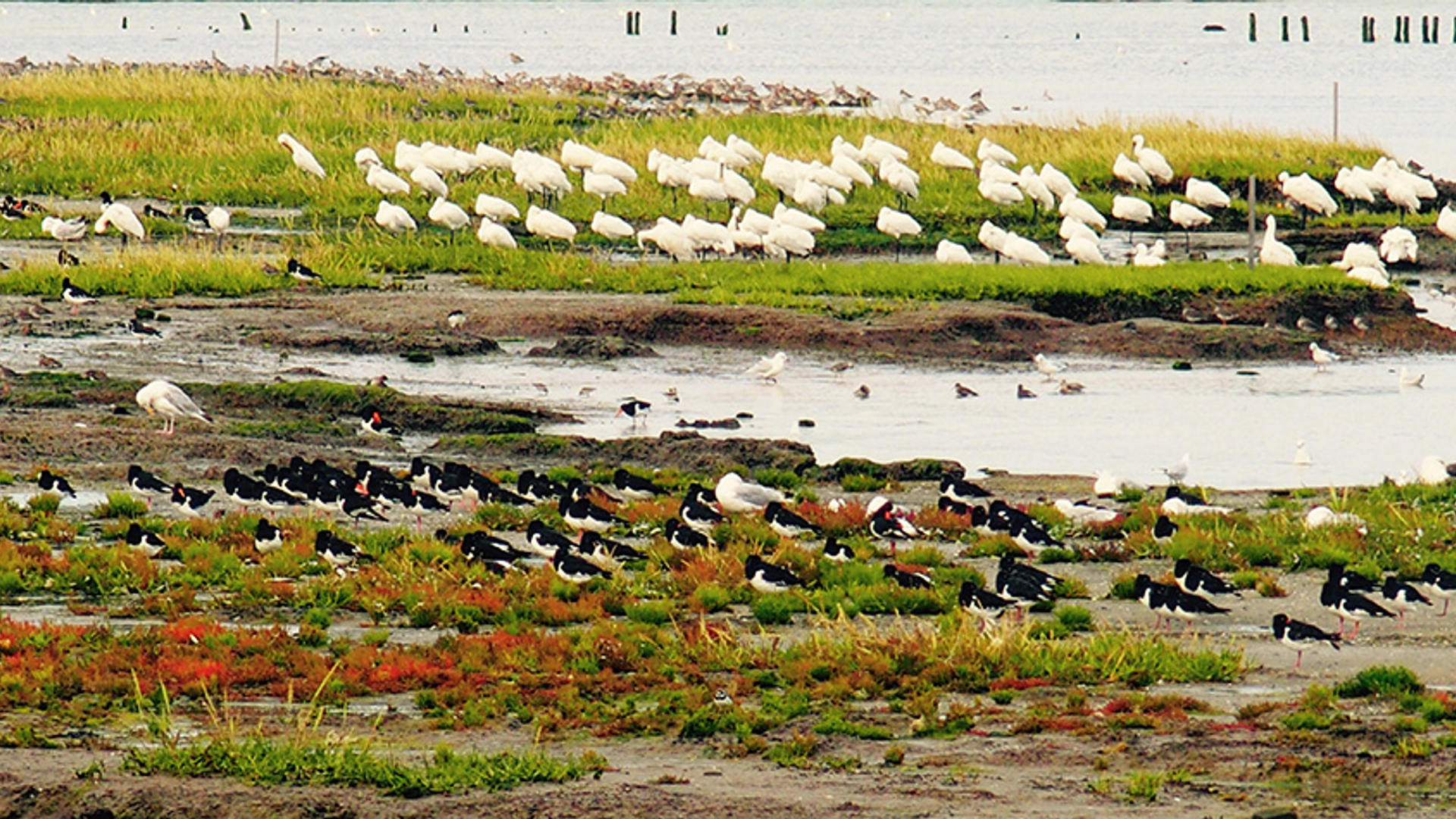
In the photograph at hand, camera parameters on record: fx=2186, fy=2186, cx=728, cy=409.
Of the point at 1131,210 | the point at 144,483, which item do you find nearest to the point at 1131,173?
the point at 1131,210

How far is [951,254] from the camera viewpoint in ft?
114

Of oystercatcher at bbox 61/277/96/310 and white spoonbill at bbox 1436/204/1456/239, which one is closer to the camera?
oystercatcher at bbox 61/277/96/310

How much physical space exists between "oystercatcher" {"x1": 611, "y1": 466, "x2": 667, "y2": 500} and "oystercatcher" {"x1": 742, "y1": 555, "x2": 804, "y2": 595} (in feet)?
12.8

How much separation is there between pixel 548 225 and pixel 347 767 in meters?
26.2

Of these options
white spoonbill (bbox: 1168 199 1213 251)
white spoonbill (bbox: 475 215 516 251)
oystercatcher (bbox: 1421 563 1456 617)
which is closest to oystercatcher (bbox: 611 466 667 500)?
oystercatcher (bbox: 1421 563 1456 617)

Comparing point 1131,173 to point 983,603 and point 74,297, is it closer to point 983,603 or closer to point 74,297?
point 74,297

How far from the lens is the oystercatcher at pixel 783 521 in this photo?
1684cm

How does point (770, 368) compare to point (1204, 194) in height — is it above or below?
below

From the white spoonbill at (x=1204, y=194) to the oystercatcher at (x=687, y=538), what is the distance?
26.5 metres

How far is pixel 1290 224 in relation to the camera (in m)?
40.7

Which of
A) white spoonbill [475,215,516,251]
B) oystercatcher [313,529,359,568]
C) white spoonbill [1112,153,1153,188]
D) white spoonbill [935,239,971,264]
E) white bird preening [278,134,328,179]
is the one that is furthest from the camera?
white spoonbill [1112,153,1153,188]

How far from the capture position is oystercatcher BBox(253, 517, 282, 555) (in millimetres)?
15906

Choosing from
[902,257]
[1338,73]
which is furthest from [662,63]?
[902,257]

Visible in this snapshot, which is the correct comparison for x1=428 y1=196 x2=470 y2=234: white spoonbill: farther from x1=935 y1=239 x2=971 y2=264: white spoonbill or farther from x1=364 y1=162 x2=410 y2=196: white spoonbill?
x1=935 y1=239 x2=971 y2=264: white spoonbill
